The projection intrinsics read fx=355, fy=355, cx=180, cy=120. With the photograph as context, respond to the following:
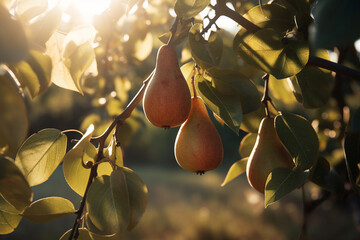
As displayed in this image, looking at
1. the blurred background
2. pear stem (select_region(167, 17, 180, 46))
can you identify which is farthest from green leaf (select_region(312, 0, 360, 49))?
the blurred background

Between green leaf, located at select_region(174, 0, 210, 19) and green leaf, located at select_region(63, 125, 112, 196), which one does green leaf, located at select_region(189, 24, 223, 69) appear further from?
green leaf, located at select_region(63, 125, 112, 196)

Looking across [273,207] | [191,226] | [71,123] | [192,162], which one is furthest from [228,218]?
[71,123]

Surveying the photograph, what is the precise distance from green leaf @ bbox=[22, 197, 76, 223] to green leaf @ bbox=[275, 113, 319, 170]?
0.24m

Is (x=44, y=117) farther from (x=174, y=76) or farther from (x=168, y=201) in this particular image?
(x=174, y=76)

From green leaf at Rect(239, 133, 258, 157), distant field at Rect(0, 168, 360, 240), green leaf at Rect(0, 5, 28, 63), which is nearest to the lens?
green leaf at Rect(0, 5, 28, 63)

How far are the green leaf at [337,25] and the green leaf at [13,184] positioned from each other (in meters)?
0.23

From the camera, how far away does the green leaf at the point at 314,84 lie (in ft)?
1.32

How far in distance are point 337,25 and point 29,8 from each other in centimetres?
25

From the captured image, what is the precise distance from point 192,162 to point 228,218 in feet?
10.3

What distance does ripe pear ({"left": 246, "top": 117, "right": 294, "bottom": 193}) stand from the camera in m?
0.39

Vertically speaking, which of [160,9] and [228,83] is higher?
[228,83]

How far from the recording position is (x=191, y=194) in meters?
4.77

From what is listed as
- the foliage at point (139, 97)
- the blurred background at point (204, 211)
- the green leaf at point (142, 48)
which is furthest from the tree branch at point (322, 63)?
the blurred background at point (204, 211)

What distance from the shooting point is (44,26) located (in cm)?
30
